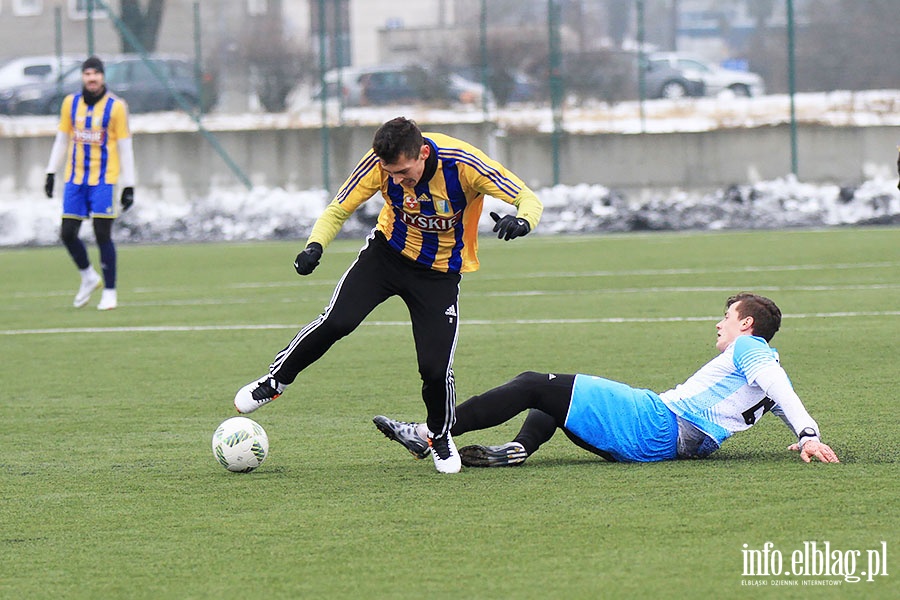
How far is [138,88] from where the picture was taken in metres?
26.3

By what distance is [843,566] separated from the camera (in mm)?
4594

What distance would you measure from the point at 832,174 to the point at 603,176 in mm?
3969

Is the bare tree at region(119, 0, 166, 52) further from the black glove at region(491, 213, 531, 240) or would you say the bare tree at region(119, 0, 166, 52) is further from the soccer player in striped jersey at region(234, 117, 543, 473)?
the black glove at region(491, 213, 531, 240)

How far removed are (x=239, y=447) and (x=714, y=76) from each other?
21.1 meters

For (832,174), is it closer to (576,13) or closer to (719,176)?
(719,176)

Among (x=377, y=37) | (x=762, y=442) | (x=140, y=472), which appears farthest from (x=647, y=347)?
(x=377, y=37)

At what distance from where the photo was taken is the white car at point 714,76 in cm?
2602

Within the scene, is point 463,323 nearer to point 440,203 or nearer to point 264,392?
point 264,392

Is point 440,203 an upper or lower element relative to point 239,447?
upper

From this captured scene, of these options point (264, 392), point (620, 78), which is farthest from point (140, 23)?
point (264, 392)

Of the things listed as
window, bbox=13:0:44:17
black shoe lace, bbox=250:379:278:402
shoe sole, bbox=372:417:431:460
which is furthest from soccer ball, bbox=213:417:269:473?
window, bbox=13:0:44:17

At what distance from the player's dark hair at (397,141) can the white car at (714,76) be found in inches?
814

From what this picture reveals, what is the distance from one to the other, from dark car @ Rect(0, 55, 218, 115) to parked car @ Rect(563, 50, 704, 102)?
657 cm

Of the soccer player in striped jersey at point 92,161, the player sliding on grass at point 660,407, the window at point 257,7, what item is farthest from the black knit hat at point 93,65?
the window at point 257,7
